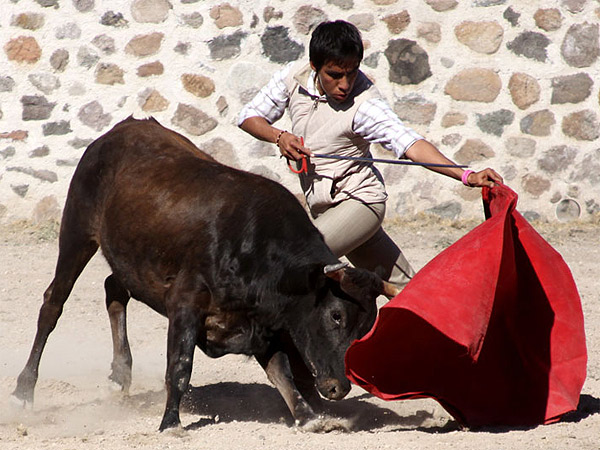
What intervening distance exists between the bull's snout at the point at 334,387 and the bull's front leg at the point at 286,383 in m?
0.19

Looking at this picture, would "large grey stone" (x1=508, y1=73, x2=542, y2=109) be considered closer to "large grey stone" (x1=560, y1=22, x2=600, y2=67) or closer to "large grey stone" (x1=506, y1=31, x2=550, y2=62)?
"large grey stone" (x1=506, y1=31, x2=550, y2=62)

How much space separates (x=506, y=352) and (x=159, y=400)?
207 centimetres

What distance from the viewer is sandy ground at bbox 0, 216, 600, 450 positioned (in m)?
4.06

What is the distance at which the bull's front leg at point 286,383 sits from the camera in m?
4.51

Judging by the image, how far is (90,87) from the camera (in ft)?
28.7

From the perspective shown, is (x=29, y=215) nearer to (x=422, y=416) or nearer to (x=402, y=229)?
(x=402, y=229)

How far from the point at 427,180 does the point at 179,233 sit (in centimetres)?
465

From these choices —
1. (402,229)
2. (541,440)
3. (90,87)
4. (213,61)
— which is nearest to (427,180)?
(402,229)

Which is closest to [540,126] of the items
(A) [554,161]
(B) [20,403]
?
(A) [554,161]

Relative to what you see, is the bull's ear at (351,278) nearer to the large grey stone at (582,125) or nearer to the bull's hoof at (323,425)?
the bull's hoof at (323,425)

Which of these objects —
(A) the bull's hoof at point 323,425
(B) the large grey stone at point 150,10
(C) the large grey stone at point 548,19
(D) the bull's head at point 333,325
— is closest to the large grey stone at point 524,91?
(C) the large grey stone at point 548,19

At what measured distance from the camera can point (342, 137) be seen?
4.77m

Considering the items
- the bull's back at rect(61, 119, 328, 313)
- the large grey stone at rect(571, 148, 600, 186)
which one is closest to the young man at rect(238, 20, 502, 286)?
the bull's back at rect(61, 119, 328, 313)

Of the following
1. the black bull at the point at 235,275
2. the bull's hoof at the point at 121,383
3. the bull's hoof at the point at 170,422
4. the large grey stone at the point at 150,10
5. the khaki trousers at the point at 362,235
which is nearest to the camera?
the bull's hoof at the point at 170,422
